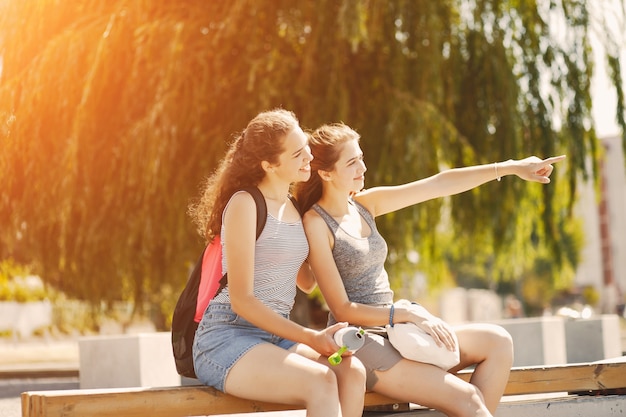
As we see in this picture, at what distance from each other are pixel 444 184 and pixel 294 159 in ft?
3.26

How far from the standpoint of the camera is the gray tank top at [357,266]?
13.7ft

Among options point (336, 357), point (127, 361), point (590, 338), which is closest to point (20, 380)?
point (127, 361)

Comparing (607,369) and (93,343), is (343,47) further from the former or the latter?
(607,369)

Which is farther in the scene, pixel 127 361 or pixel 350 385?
pixel 127 361

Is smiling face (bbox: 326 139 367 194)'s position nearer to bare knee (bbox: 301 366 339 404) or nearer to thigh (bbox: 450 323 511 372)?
thigh (bbox: 450 323 511 372)

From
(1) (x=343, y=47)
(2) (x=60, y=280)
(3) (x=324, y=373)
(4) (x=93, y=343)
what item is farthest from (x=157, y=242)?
(3) (x=324, y=373)

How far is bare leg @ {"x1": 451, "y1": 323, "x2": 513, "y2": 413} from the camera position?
415 centimetres

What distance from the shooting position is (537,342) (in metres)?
9.04

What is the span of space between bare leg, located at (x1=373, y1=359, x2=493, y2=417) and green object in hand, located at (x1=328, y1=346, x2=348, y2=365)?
1.08ft

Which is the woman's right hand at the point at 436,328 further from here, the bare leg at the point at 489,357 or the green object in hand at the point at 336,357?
the green object in hand at the point at 336,357

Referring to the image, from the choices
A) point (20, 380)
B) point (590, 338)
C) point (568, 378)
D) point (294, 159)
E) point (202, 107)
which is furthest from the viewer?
point (20, 380)

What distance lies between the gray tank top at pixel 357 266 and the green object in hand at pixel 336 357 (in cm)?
49

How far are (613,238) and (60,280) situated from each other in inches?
2584

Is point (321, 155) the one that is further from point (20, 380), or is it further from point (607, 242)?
point (607, 242)
